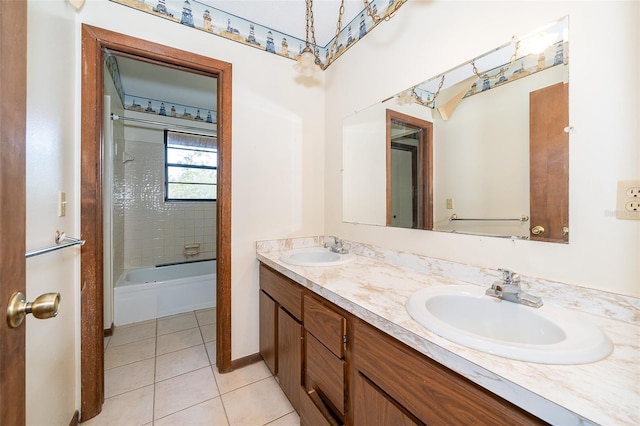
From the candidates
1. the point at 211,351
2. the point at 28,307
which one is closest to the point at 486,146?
the point at 28,307

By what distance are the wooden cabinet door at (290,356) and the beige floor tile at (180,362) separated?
0.71 metres

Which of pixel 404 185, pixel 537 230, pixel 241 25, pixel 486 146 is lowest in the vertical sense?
pixel 537 230

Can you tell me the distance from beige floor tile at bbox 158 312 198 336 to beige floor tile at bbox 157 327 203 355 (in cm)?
8

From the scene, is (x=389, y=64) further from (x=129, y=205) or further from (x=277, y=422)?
(x=129, y=205)

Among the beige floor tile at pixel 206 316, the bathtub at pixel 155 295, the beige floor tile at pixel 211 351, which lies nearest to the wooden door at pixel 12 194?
the beige floor tile at pixel 211 351

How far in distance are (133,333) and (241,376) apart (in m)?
1.28

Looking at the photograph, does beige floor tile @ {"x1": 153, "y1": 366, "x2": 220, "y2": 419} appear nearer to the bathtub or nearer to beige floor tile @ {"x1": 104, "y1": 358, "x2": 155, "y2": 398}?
beige floor tile @ {"x1": 104, "y1": 358, "x2": 155, "y2": 398}

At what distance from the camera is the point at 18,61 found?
53 centimetres

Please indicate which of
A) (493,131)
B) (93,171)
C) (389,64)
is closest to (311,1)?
(389,64)

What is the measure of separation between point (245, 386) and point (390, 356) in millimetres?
1283

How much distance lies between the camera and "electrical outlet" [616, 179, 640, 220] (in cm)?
71

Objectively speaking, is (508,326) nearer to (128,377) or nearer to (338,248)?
(338,248)

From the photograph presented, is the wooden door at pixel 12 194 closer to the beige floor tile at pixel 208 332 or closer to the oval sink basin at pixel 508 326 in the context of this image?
the oval sink basin at pixel 508 326

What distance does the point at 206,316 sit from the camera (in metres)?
2.60
